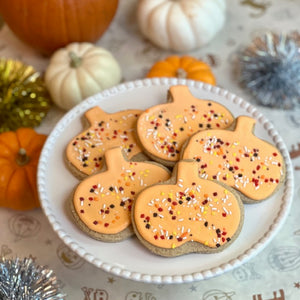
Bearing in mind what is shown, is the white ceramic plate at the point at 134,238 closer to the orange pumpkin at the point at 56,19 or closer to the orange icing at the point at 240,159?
the orange icing at the point at 240,159

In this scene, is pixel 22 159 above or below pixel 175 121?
below

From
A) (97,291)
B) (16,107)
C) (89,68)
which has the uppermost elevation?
(89,68)

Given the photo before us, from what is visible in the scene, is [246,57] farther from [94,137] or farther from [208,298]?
[208,298]

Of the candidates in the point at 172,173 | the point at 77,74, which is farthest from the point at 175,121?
the point at 77,74

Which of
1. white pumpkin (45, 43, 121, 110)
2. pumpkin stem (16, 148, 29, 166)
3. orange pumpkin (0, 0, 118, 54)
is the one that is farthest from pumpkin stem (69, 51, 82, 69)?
pumpkin stem (16, 148, 29, 166)

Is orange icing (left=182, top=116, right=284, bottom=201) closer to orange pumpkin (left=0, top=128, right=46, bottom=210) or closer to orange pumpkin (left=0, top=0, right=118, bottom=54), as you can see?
orange pumpkin (left=0, top=128, right=46, bottom=210)

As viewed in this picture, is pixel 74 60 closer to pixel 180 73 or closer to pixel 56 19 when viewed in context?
pixel 56 19

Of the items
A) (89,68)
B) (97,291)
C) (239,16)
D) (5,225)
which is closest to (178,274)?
(97,291)

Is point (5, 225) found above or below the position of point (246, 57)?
below
